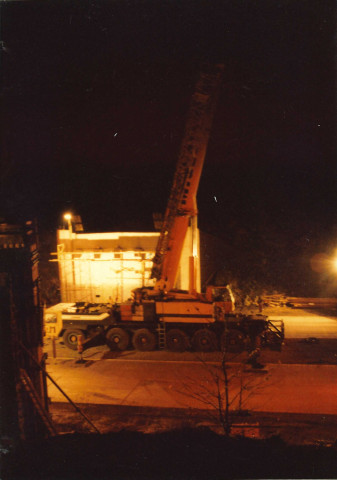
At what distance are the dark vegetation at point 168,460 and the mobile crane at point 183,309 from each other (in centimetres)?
716

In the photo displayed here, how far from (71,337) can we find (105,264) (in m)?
6.60

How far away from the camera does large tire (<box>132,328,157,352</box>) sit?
14.9 metres

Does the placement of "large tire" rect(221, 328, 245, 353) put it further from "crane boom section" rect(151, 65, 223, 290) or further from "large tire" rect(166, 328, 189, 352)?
"crane boom section" rect(151, 65, 223, 290)

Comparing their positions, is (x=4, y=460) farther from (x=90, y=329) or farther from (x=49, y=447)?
(x=90, y=329)

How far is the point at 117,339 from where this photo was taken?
49.9ft

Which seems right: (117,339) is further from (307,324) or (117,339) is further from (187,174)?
(307,324)

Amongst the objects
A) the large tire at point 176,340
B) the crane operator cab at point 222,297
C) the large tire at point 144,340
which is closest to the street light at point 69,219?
the large tire at point 144,340

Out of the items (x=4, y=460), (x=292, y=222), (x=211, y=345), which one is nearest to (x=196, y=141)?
(x=211, y=345)

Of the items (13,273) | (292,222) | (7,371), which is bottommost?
(7,371)

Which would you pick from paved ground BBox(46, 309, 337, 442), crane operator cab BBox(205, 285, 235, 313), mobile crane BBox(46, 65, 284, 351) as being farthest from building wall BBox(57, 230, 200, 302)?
paved ground BBox(46, 309, 337, 442)

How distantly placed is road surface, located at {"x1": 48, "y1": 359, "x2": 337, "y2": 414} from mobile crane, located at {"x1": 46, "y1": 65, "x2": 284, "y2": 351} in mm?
1413

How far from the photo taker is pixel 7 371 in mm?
7070

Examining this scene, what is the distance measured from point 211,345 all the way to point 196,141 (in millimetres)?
7676

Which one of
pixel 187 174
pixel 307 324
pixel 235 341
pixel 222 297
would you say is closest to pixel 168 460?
pixel 235 341
